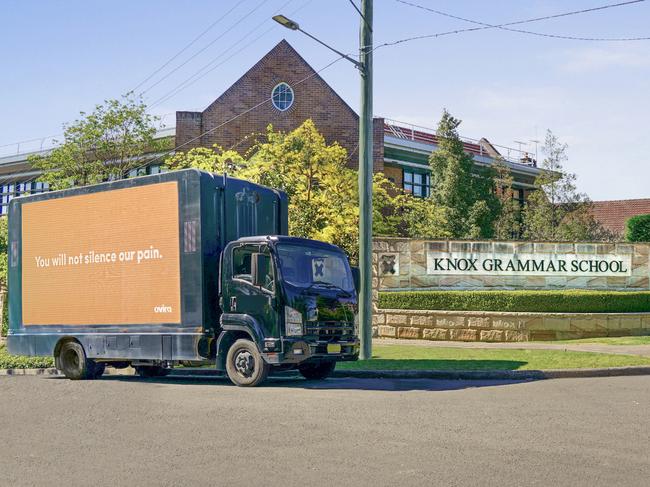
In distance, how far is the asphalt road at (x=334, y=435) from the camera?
25.4 feet

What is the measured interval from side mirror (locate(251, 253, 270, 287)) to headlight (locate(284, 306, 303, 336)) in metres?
0.61

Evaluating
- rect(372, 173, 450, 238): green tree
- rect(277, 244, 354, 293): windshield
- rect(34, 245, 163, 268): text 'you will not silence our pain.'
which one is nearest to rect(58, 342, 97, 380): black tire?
rect(34, 245, 163, 268): text 'you will not silence our pain.'

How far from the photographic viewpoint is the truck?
14930 millimetres

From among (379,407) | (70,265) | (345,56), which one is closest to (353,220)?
(345,56)

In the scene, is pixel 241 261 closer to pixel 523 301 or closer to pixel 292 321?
pixel 292 321

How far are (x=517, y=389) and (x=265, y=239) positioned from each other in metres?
4.68

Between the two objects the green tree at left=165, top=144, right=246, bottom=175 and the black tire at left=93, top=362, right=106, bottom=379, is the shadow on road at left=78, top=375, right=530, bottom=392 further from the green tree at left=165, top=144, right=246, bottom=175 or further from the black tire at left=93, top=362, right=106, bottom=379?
the green tree at left=165, top=144, right=246, bottom=175

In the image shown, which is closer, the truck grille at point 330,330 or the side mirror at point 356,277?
the truck grille at point 330,330

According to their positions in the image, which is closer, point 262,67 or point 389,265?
point 389,265

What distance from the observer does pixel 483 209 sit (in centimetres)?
3784

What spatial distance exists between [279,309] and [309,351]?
90cm

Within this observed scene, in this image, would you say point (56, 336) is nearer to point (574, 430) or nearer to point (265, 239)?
point (265, 239)

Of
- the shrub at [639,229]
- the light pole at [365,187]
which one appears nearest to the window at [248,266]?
the light pole at [365,187]

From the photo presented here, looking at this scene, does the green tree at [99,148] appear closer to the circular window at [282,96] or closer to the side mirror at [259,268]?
the circular window at [282,96]
